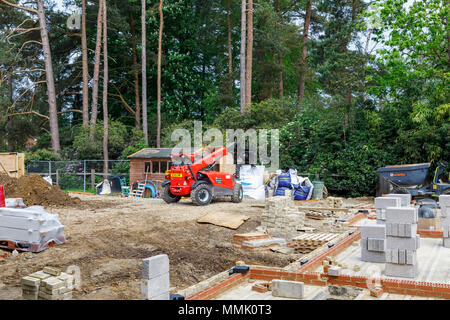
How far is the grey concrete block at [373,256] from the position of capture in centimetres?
839

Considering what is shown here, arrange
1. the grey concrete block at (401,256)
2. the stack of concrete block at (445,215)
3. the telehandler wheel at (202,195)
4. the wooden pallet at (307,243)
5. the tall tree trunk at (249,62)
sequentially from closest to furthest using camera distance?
the grey concrete block at (401,256)
the stack of concrete block at (445,215)
the wooden pallet at (307,243)
the telehandler wheel at (202,195)
the tall tree trunk at (249,62)

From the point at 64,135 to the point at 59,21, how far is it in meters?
9.01

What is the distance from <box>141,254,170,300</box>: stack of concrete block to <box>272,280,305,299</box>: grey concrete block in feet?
5.36

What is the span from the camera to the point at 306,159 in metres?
23.9

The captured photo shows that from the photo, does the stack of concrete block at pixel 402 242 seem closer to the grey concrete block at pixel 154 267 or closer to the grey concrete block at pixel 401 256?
the grey concrete block at pixel 401 256

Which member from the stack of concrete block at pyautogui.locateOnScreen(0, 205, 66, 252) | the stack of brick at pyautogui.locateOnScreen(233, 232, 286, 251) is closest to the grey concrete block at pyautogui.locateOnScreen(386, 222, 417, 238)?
the stack of brick at pyautogui.locateOnScreen(233, 232, 286, 251)

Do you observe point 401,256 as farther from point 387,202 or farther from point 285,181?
point 285,181

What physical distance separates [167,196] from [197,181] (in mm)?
1549

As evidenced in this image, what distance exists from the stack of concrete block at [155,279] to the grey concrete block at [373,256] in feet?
15.8

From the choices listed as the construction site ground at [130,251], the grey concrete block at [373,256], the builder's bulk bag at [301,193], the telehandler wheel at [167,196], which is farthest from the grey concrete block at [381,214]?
the builder's bulk bag at [301,193]

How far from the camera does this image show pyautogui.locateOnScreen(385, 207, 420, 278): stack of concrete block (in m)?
7.12

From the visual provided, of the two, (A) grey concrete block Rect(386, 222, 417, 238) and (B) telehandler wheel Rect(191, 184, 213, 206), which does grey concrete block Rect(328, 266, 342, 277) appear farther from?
(B) telehandler wheel Rect(191, 184, 213, 206)
